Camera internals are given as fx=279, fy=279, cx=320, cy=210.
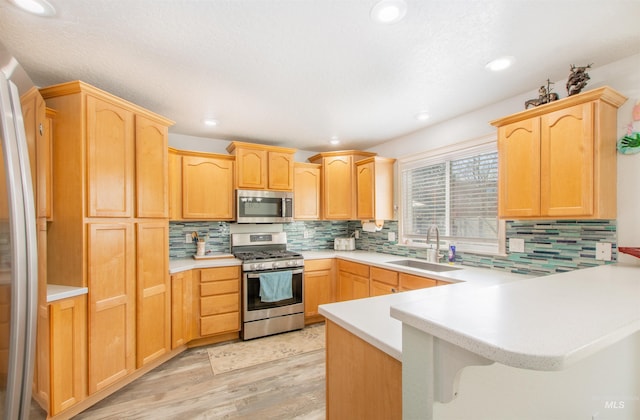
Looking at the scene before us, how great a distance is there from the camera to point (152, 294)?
2439 mm

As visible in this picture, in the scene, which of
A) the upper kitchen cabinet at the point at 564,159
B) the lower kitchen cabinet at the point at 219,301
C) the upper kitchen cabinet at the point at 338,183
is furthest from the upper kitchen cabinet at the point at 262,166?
the upper kitchen cabinet at the point at 564,159

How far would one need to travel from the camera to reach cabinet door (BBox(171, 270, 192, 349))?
2707 millimetres

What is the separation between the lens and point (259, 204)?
11.7 ft

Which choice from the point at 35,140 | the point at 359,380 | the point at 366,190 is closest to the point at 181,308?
the point at 359,380

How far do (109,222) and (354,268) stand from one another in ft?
8.14

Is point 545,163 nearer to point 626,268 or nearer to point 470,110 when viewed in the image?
point 626,268

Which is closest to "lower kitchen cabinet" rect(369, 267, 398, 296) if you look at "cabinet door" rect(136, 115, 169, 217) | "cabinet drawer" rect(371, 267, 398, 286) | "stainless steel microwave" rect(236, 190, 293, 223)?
"cabinet drawer" rect(371, 267, 398, 286)

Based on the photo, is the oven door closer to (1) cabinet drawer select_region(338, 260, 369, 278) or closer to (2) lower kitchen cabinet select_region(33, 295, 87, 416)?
(1) cabinet drawer select_region(338, 260, 369, 278)

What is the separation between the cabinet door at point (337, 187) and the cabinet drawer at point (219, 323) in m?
1.77

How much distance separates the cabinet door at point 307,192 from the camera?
3893 mm

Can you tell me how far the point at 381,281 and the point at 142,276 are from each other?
2.26 m

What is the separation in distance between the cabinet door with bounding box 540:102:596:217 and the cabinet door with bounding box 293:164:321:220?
2611 mm

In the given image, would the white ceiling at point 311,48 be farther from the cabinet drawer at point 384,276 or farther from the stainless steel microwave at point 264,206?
the cabinet drawer at point 384,276

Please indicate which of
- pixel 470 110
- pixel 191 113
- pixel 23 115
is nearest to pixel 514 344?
pixel 23 115
